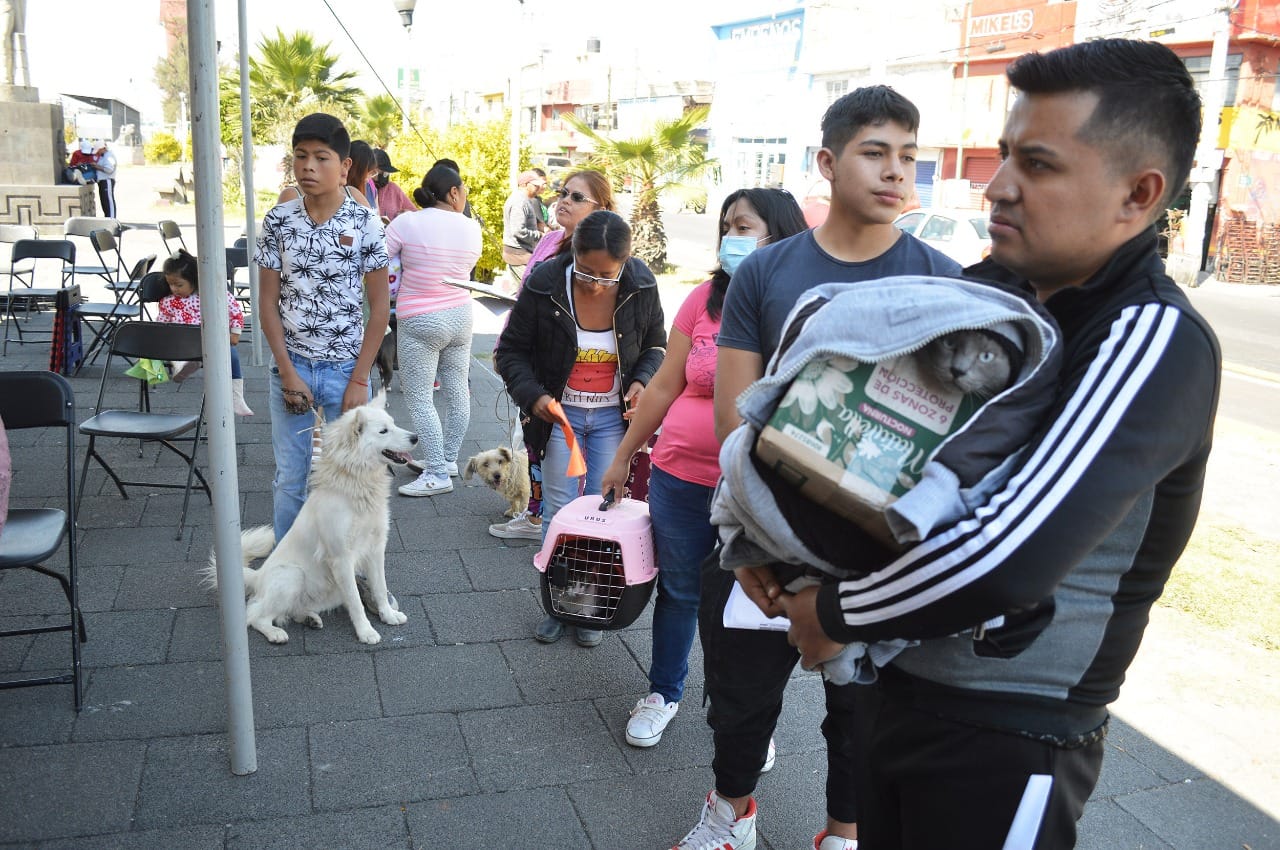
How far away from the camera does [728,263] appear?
10.3ft

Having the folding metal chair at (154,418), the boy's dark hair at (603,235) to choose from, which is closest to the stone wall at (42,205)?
the folding metal chair at (154,418)

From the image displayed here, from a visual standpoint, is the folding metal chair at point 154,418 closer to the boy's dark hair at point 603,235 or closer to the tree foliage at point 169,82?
the boy's dark hair at point 603,235

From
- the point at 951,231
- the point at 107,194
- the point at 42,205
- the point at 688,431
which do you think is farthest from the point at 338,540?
the point at 107,194

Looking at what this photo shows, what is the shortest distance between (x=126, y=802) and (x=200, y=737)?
410 mm

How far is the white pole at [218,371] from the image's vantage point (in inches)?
110

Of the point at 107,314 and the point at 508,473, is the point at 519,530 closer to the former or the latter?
the point at 508,473

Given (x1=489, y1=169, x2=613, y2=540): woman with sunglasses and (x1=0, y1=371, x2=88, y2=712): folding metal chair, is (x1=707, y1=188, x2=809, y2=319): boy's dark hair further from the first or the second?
(x1=0, y1=371, x2=88, y2=712): folding metal chair

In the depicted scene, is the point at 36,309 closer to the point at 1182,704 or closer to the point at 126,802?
the point at 126,802

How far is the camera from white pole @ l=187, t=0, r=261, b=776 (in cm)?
279

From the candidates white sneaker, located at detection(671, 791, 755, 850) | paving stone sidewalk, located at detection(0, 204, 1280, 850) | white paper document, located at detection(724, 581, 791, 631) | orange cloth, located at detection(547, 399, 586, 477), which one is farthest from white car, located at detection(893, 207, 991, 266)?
white paper document, located at detection(724, 581, 791, 631)

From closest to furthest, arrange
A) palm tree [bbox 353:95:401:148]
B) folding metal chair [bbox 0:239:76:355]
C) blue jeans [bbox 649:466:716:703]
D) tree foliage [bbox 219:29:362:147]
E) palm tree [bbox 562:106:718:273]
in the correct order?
blue jeans [bbox 649:466:716:703] → folding metal chair [bbox 0:239:76:355] → palm tree [bbox 562:106:718:273] → tree foliage [bbox 219:29:362:147] → palm tree [bbox 353:95:401:148]

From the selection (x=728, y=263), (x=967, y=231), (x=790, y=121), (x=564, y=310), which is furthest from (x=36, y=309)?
(x=790, y=121)

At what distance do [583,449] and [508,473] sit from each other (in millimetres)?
1436

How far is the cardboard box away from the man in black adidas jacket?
0.10m
